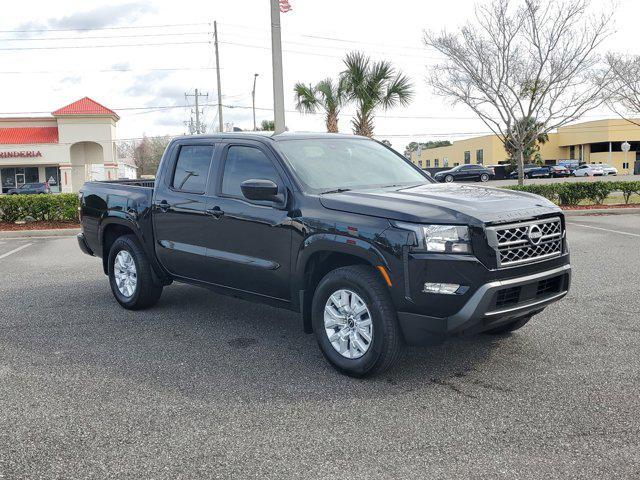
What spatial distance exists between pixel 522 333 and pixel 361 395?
6.93ft

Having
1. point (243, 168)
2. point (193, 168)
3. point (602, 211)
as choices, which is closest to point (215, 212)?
point (243, 168)

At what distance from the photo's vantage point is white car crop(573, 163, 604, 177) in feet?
178

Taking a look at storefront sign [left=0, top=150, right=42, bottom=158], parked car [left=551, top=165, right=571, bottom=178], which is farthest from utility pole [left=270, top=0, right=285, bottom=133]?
parked car [left=551, top=165, right=571, bottom=178]

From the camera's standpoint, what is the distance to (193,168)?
6.19 meters

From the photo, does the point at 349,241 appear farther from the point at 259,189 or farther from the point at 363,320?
Result: the point at 259,189

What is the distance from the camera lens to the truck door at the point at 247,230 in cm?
514

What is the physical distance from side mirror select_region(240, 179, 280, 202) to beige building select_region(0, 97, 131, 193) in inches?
1987

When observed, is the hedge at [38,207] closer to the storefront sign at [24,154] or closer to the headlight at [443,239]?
the headlight at [443,239]

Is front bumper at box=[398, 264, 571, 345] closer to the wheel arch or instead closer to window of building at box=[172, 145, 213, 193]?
the wheel arch

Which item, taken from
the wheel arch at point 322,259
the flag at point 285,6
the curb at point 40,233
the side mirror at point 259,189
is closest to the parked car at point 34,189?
the curb at point 40,233

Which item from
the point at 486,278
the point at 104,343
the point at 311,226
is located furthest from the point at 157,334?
the point at 486,278

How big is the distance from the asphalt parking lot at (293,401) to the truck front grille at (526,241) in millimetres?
896

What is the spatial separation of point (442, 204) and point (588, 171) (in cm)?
5487

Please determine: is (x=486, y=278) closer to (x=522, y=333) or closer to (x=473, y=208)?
(x=473, y=208)
